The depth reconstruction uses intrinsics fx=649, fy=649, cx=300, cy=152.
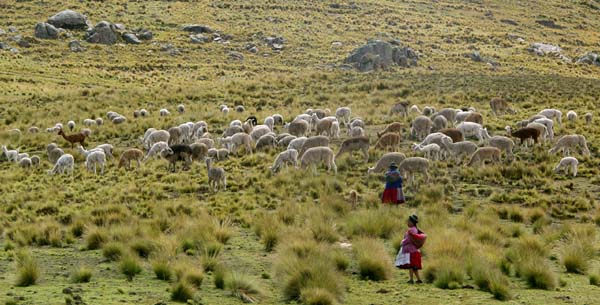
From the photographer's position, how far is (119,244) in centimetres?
1351

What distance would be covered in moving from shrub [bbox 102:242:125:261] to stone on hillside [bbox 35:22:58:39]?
236 ft

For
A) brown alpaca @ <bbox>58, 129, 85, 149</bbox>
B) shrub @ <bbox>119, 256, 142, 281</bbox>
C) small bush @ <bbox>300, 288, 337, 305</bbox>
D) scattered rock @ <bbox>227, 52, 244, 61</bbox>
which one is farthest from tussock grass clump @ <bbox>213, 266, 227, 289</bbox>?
scattered rock @ <bbox>227, 52, 244, 61</bbox>

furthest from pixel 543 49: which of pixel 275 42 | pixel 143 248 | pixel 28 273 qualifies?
pixel 28 273

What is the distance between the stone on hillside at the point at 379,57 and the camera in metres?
71.3

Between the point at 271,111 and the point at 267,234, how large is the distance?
85.7 feet

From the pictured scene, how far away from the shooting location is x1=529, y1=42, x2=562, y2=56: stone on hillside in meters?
97.8

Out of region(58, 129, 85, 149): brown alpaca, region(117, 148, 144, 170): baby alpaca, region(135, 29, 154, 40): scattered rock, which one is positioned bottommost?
region(135, 29, 154, 40): scattered rock

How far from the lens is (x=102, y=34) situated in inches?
3147

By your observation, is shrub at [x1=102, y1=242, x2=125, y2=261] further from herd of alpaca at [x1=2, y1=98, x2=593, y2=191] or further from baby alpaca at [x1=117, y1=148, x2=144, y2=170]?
baby alpaca at [x1=117, y1=148, x2=144, y2=170]

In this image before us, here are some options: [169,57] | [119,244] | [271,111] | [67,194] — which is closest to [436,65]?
[169,57]

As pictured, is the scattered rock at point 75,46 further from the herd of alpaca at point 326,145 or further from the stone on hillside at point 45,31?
the herd of alpaca at point 326,145

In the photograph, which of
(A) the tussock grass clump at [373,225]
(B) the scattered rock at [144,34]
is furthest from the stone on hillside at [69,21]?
(A) the tussock grass clump at [373,225]

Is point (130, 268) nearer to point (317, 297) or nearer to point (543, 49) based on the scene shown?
point (317, 297)

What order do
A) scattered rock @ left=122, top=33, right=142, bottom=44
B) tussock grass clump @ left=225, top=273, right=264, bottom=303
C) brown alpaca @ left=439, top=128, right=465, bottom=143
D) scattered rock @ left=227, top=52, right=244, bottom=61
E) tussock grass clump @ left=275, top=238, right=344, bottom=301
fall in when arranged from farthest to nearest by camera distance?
scattered rock @ left=122, top=33, right=142, bottom=44, scattered rock @ left=227, top=52, right=244, bottom=61, brown alpaca @ left=439, top=128, right=465, bottom=143, tussock grass clump @ left=225, top=273, right=264, bottom=303, tussock grass clump @ left=275, top=238, right=344, bottom=301
